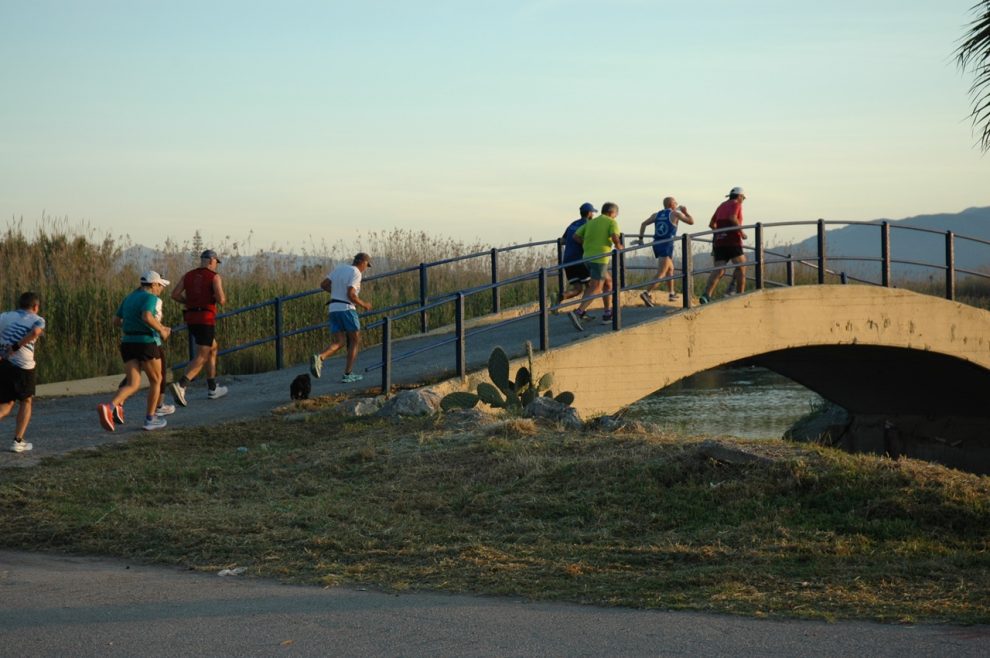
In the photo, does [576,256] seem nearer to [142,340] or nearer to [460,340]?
[460,340]

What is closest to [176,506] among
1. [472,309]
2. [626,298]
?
[626,298]

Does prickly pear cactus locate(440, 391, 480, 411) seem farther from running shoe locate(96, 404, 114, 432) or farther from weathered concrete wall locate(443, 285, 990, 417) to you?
running shoe locate(96, 404, 114, 432)

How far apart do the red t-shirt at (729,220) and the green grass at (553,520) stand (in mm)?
8030

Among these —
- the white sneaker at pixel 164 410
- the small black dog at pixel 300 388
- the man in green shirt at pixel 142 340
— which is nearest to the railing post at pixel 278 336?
the small black dog at pixel 300 388

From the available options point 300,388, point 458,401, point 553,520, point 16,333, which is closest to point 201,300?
point 300,388

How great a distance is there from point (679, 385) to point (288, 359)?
12.1 m

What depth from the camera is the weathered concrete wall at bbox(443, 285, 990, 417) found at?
52.7 ft

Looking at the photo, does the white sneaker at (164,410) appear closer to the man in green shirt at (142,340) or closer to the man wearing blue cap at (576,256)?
the man in green shirt at (142,340)

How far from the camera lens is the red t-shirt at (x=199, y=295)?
15.2 metres

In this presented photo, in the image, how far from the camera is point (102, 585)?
24.4 feet

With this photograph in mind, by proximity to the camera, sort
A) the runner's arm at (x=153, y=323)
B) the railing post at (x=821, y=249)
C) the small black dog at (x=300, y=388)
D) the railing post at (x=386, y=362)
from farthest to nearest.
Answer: the railing post at (x=821, y=249), the small black dog at (x=300, y=388), the railing post at (x=386, y=362), the runner's arm at (x=153, y=323)

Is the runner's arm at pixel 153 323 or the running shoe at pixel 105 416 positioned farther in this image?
the running shoe at pixel 105 416

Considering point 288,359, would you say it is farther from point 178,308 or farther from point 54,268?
point 54,268

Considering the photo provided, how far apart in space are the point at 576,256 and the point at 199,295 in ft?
20.3
